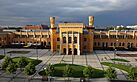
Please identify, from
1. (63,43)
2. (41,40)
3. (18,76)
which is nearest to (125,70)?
(18,76)

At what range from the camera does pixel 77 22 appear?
81.7 m

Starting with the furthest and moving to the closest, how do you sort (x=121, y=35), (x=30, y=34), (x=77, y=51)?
(x=30, y=34) < (x=121, y=35) < (x=77, y=51)

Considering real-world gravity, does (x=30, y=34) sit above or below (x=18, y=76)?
above

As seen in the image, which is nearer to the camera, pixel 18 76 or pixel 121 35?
pixel 18 76

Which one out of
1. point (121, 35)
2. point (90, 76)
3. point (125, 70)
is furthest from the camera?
point (121, 35)

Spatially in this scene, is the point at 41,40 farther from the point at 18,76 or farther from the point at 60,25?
the point at 18,76

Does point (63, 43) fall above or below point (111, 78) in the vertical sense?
above

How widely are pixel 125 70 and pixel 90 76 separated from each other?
12.7 metres

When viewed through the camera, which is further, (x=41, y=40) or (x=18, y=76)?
(x=41, y=40)

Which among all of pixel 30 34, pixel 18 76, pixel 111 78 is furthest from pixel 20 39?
pixel 111 78

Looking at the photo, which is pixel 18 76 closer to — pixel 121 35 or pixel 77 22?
pixel 77 22

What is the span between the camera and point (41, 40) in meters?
101

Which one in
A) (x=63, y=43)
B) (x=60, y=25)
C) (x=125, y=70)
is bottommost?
(x=125, y=70)

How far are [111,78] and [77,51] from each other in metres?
39.3
